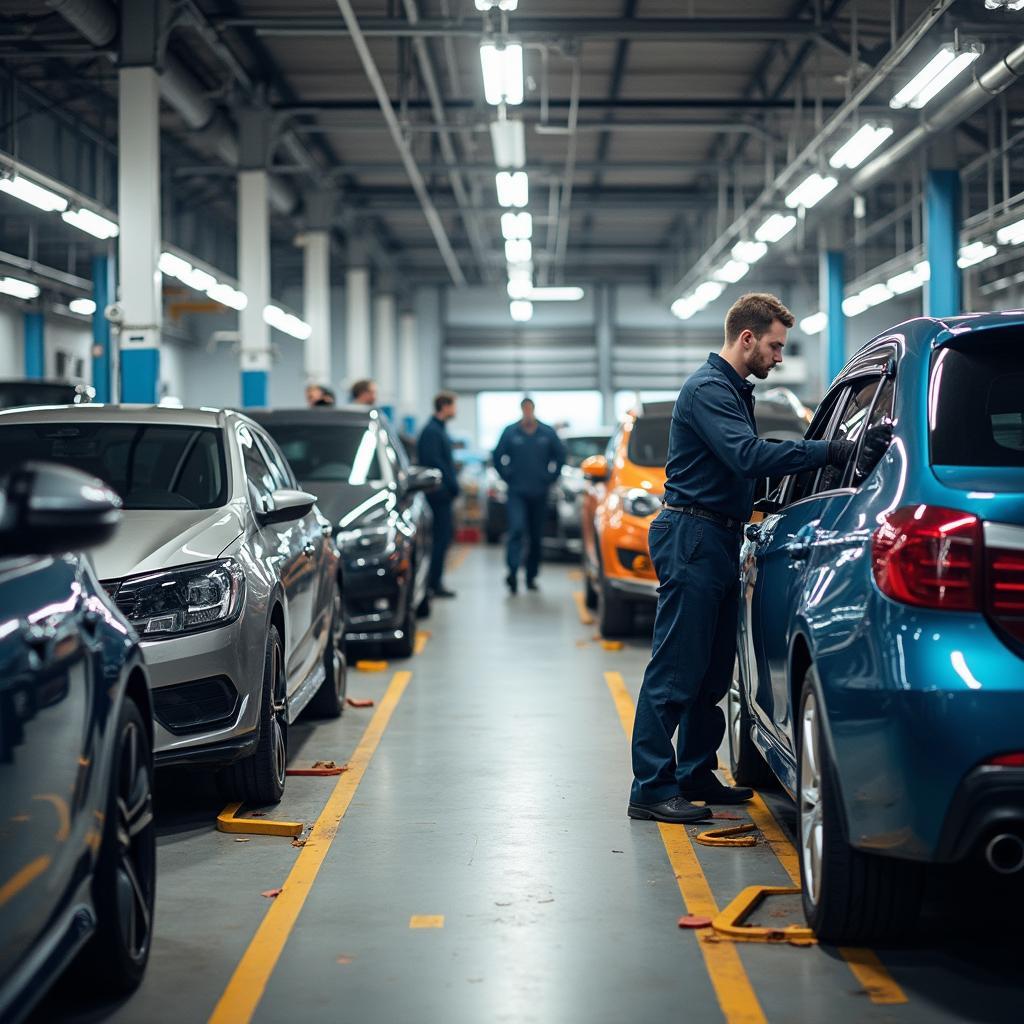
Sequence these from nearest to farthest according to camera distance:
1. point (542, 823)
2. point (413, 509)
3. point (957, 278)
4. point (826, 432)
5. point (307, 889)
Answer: point (307, 889), point (826, 432), point (542, 823), point (413, 509), point (957, 278)

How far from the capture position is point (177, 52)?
62.7 ft

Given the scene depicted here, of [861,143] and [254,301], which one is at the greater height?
[861,143]

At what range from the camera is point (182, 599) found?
5316 millimetres

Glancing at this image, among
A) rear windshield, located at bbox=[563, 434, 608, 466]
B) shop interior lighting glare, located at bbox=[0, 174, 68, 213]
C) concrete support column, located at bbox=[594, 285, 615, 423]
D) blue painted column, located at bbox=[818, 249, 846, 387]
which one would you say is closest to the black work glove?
shop interior lighting glare, located at bbox=[0, 174, 68, 213]

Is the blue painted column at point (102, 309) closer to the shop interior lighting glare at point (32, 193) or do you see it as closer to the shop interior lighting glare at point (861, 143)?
the shop interior lighting glare at point (32, 193)

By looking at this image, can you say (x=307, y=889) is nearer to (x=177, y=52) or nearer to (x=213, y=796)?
(x=213, y=796)

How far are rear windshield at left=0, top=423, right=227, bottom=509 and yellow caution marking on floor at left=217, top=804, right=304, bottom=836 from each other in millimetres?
1286

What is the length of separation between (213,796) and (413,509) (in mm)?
5355

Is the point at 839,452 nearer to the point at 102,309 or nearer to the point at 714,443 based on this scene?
the point at 714,443

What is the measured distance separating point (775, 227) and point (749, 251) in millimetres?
2565

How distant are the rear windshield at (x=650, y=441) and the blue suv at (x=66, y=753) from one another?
26.6ft

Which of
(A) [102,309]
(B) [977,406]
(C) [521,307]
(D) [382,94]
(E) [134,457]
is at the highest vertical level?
(D) [382,94]

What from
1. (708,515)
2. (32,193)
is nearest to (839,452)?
(708,515)

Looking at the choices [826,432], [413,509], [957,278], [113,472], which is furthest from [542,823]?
[957,278]
